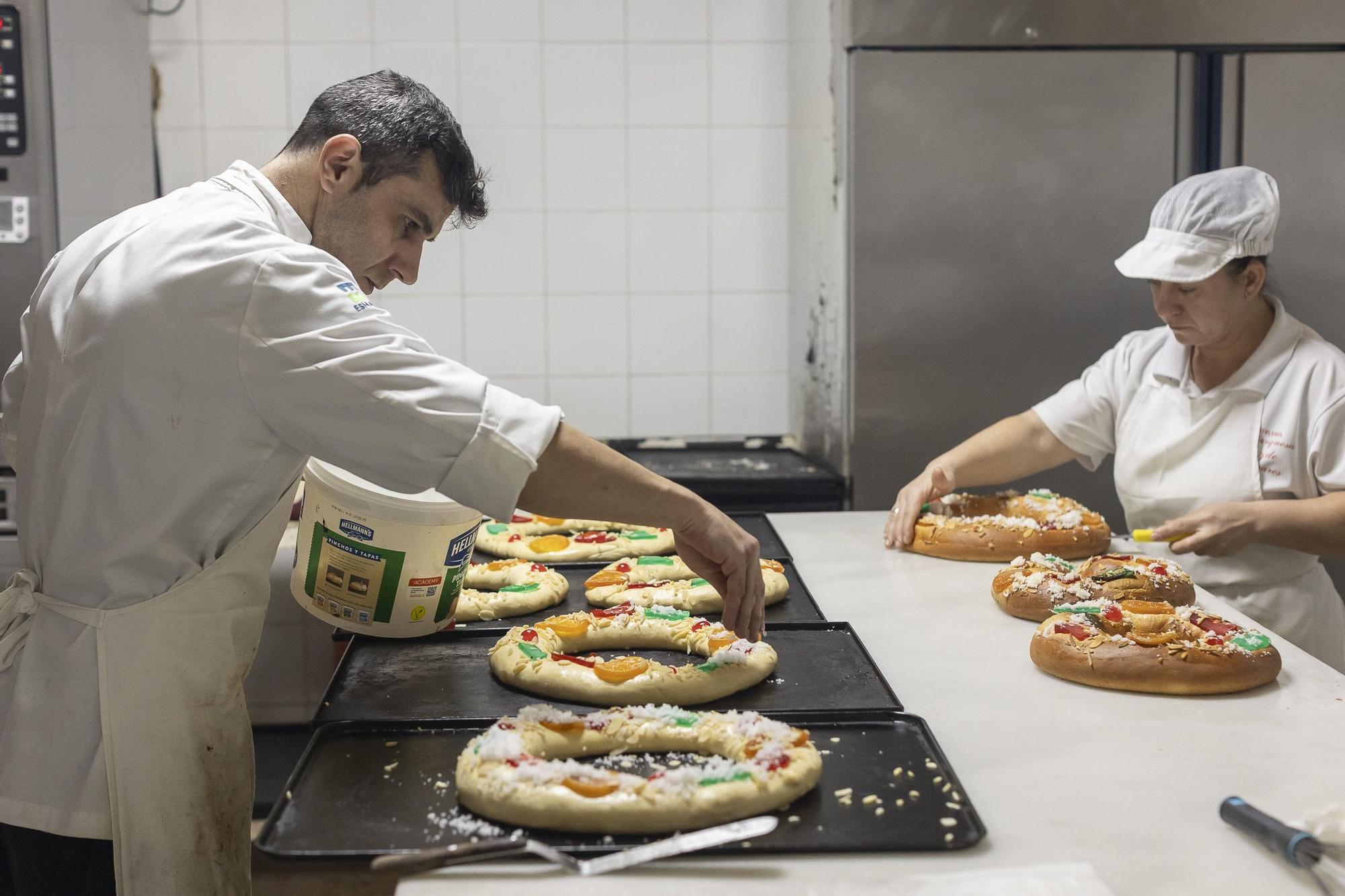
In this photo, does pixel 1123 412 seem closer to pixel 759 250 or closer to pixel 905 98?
pixel 905 98

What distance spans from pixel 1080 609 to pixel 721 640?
1.91 feet

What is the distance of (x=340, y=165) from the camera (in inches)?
59.1

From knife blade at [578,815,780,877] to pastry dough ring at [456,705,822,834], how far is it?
0.05 meters

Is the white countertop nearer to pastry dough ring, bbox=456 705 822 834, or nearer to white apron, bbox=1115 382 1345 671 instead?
pastry dough ring, bbox=456 705 822 834

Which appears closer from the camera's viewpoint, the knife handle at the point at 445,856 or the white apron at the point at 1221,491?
the knife handle at the point at 445,856

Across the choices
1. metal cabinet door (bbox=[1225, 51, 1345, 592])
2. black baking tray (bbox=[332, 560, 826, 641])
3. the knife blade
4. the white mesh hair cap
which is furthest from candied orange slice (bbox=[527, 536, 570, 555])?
metal cabinet door (bbox=[1225, 51, 1345, 592])

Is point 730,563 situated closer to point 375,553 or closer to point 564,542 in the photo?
point 375,553

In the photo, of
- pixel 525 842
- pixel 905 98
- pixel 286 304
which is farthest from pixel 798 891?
pixel 905 98

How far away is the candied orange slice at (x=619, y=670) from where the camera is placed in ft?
5.03

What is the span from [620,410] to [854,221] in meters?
1.17

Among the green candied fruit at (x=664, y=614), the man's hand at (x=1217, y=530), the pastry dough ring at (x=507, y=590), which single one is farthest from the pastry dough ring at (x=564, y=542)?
the man's hand at (x=1217, y=530)

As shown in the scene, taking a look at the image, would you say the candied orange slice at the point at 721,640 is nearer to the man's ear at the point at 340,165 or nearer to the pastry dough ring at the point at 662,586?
the pastry dough ring at the point at 662,586

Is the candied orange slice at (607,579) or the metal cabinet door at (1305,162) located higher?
the metal cabinet door at (1305,162)

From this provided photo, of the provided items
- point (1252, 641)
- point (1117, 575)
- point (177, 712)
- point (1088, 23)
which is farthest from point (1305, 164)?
point (177, 712)
